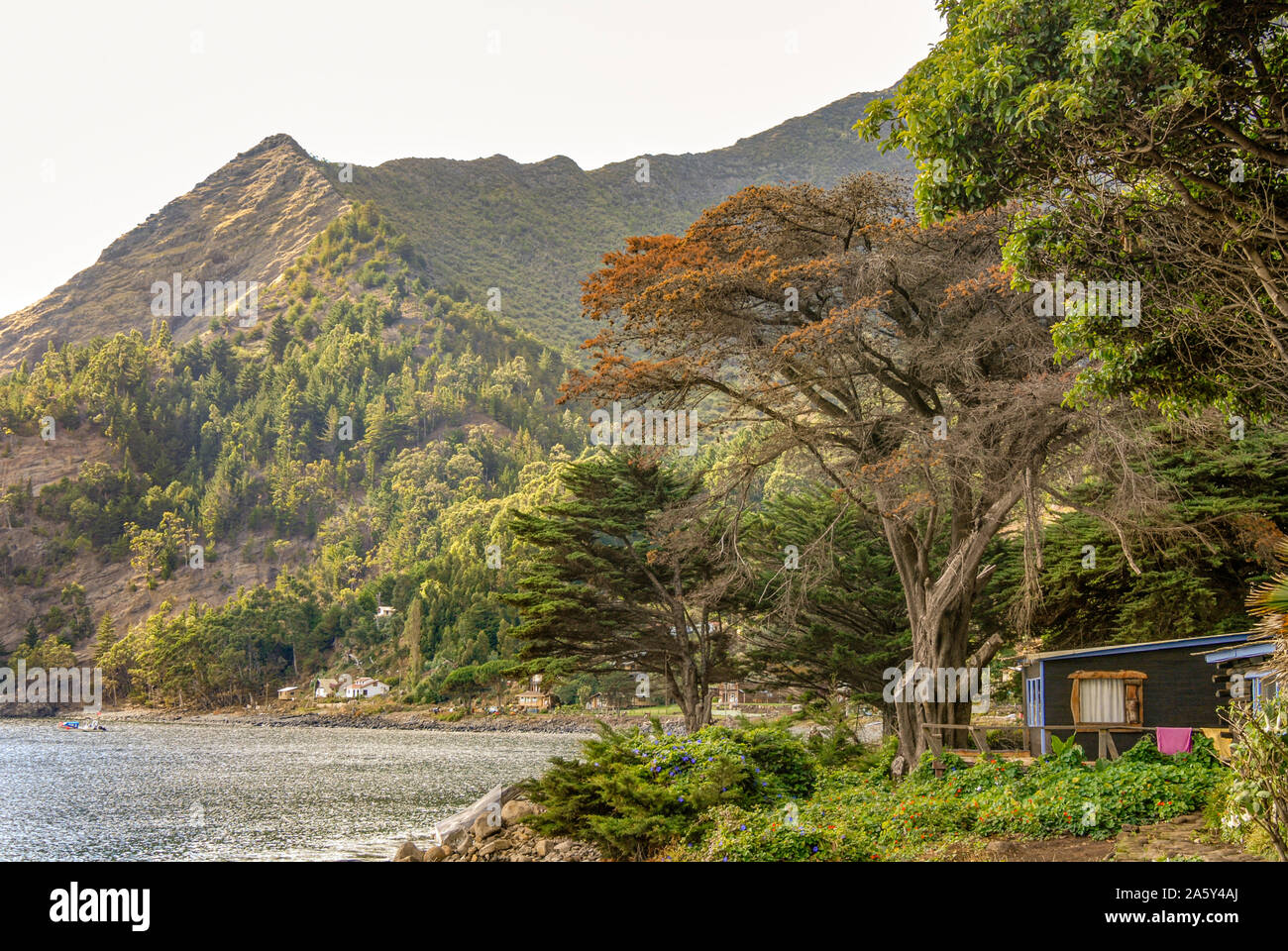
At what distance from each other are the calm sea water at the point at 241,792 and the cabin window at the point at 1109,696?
15.0 meters

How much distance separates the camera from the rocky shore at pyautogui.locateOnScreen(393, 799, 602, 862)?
54.0 feet

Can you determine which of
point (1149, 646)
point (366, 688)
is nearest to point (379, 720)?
point (366, 688)

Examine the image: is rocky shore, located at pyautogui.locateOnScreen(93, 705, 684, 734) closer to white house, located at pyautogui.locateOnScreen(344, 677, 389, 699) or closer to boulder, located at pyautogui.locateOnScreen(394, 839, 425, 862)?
white house, located at pyautogui.locateOnScreen(344, 677, 389, 699)

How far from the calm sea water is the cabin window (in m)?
15.0

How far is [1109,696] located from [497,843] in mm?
11407

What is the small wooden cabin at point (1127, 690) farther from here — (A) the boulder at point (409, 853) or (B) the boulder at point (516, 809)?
(A) the boulder at point (409, 853)

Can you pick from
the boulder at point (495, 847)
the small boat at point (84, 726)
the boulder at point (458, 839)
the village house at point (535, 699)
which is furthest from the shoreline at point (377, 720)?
the boulder at point (495, 847)

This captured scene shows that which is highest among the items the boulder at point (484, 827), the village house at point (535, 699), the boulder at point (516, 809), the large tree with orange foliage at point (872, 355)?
the large tree with orange foliage at point (872, 355)

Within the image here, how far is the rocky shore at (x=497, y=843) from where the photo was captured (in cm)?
1646

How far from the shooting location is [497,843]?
18.6m

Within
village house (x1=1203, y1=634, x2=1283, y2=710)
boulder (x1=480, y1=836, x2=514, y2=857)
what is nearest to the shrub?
boulder (x1=480, y1=836, x2=514, y2=857)
